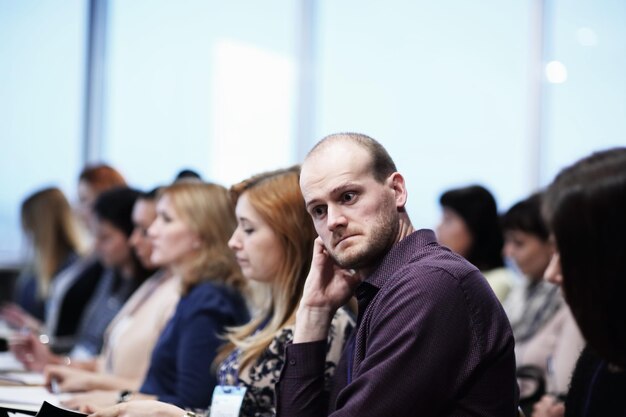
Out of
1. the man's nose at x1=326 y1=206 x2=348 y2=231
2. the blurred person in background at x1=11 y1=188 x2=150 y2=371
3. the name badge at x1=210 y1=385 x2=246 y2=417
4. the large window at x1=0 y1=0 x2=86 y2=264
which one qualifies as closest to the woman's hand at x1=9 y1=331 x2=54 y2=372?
the blurred person in background at x1=11 y1=188 x2=150 y2=371

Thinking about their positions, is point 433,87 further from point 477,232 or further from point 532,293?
point 532,293

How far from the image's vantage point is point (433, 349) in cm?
159

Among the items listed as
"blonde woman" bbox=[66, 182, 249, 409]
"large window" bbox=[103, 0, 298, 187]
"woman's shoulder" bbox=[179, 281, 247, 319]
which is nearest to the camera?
"blonde woman" bbox=[66, 182, 249, 409]

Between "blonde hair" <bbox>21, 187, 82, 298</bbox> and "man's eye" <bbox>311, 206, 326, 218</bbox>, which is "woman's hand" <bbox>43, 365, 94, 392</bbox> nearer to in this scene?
"man's eye" <bbox>311, 206, 326, 218</bbox>

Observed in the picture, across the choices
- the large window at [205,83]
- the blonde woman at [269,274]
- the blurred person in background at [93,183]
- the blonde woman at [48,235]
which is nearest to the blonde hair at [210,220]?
the blonde woman at [269,274]

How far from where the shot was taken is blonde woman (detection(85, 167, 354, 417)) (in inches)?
88.4

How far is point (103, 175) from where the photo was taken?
202 inches

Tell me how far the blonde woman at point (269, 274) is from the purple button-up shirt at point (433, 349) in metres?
0.52

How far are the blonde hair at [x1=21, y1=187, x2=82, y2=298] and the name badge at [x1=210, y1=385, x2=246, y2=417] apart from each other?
3.49 m

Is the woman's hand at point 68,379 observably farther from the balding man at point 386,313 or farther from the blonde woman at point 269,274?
the balding man at point 386,313

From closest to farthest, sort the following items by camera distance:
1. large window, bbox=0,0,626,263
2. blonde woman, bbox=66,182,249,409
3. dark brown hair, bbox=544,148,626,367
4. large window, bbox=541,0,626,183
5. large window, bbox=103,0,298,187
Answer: dark brown hair, bbox=544,148,626,367 < blonde woman, bbox=66,182,249,409 < large window, bbox=541,0,626,183 < large window, bbox=0,0,626,263 < large window, bbox=103,0,298,187

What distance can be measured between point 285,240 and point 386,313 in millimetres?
787

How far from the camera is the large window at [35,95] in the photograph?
6.27 metres

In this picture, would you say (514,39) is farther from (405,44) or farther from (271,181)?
(271,181)
